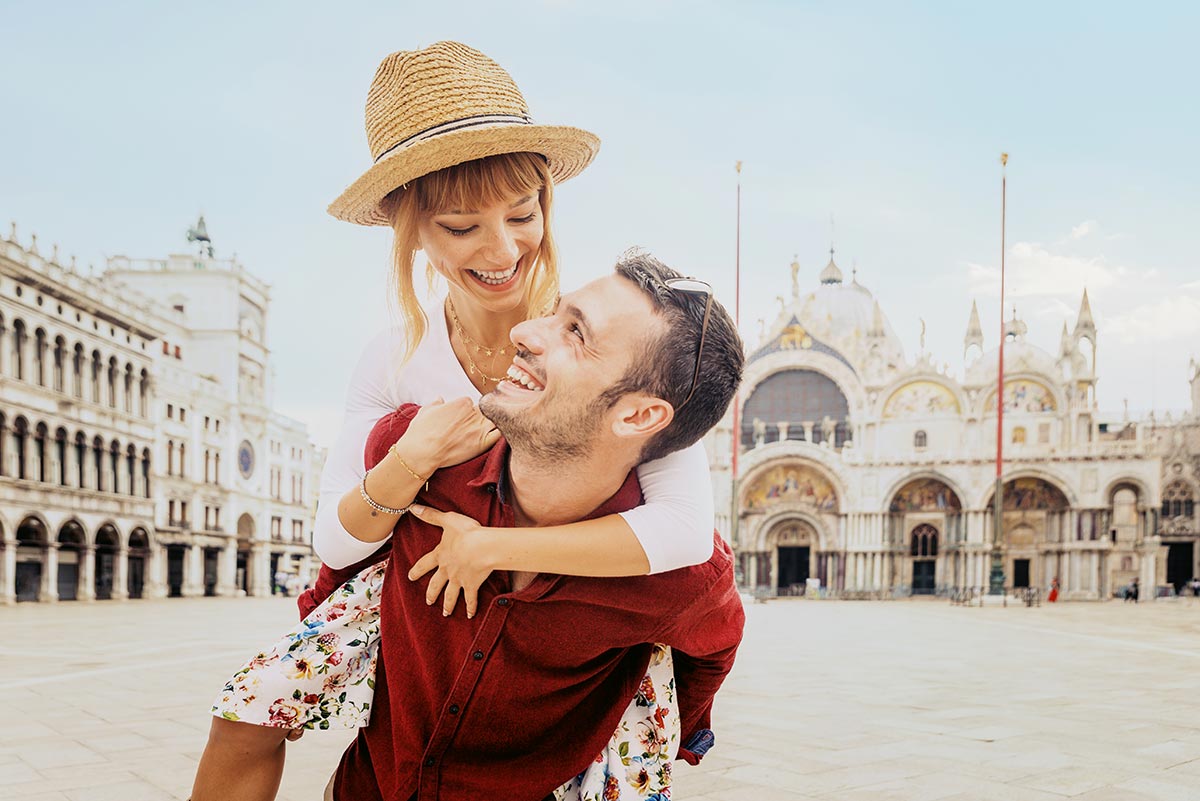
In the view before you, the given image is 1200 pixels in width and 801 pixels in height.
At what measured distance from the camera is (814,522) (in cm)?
4144

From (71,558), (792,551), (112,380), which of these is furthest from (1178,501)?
(71,558)

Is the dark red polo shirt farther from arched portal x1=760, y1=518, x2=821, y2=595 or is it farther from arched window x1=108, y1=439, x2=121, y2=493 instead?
arched portal x1=760, y1=518, x2=821, y2=595

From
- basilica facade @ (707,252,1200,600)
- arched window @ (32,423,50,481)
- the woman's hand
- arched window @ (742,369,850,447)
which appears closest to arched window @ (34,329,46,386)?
arched window @ (32,423,50,481)

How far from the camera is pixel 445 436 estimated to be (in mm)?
1947

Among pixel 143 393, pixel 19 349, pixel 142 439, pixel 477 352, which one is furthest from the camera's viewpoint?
pixel 143 393

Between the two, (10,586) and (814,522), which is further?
(814,522)

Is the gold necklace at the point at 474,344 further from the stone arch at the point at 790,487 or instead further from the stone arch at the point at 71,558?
the stone arch at the point at 790,487

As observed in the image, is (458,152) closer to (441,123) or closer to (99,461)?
(441,123)

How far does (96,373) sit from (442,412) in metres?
32.7

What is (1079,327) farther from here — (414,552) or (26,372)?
(414,552)

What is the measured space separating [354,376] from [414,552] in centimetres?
47

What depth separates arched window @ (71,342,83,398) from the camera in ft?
96.9

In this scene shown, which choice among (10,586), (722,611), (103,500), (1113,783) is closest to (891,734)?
(1113,783)

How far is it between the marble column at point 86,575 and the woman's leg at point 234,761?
31.0 meters
